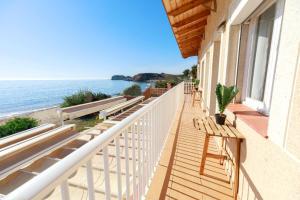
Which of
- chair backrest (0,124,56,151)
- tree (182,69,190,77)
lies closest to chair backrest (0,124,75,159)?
chair backrest (0,124,56,151)

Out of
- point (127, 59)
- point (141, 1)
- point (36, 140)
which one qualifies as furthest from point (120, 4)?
point (127, 59)

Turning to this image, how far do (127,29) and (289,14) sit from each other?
1837cm

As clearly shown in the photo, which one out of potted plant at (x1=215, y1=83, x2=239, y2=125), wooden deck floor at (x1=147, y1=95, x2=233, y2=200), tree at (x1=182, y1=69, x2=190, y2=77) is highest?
tree at (x1=182, y1=69, x2=190, y2=77)

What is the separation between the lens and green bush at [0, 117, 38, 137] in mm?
4254

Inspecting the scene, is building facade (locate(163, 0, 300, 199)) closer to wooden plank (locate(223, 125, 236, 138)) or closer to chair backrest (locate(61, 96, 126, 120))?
wooden plank (locate(223, 125, 236, 138))

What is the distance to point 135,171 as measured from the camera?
1.43m

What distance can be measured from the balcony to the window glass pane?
128cm

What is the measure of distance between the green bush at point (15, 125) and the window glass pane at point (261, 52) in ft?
18.6

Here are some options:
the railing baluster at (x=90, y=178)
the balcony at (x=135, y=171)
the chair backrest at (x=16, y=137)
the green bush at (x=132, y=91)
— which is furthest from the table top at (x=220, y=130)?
the green bush at (x=132, y=91)

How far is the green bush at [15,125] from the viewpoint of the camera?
425 cm

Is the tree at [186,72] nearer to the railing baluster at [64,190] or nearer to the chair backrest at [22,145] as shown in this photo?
the chair backrest at [22,145]

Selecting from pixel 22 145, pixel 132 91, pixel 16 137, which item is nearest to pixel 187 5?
pixel 22 145

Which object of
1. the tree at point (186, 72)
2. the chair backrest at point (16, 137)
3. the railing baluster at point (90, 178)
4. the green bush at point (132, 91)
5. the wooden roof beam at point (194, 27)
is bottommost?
the chair backrest at point (16, 137)

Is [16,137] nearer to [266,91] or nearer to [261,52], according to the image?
[266,91]
